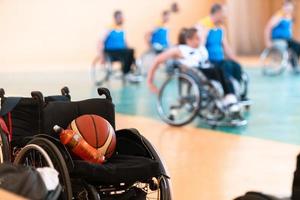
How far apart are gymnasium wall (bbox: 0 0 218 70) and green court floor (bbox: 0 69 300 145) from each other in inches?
93.6

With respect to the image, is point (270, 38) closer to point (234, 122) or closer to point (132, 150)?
point (234, 122)

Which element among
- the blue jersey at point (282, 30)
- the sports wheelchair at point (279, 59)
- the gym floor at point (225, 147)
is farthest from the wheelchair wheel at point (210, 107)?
the blue jersey at point (282, 30)

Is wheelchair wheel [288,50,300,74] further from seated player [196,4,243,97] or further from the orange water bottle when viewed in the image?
the orange water bottle

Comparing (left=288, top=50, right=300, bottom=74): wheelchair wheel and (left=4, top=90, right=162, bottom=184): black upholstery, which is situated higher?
(left=4, top=90, right=162, bottom=184): black upholstery

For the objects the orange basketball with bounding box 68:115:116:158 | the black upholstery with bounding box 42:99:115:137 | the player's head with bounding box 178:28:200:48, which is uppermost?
the player's head with bounding box 178:28:200:48

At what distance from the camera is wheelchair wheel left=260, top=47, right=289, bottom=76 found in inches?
375

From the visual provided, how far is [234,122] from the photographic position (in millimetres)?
5270

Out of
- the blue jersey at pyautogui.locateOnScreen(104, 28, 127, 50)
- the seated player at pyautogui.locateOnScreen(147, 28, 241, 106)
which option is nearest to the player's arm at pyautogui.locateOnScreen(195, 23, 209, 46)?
the seated player at pyautogui.locateOnScreen(147, 28, 241, 106)

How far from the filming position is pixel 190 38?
5.08 m

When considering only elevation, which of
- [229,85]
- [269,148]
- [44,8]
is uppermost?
[44,8]

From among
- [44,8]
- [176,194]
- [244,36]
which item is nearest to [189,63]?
[176,194]

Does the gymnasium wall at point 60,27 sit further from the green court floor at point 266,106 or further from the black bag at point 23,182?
the black bag at point 23,182

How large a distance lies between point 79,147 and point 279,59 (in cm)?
775

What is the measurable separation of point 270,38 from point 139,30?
4086 millimetres
